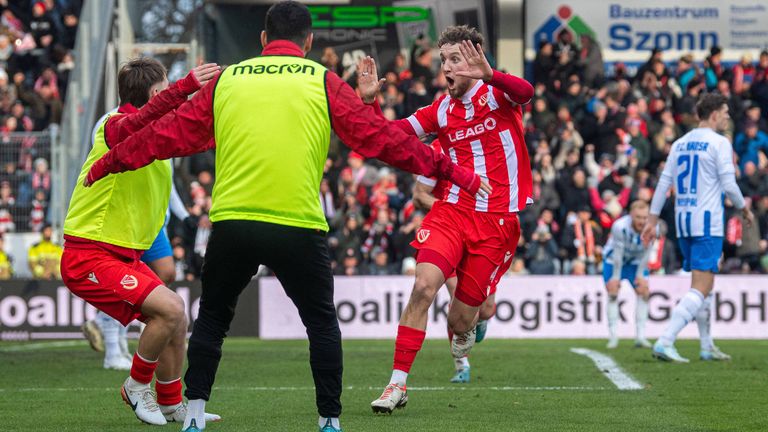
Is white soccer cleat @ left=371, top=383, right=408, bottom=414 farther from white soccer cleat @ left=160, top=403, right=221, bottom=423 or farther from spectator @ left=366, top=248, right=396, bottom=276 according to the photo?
spectator @ left=366, top=248, right=396, bottom=276

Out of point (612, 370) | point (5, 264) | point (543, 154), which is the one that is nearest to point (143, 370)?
point (612, 370)

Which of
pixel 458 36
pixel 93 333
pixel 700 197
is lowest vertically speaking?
pixel 93 333

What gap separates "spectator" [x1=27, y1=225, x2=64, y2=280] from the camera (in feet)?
67.5

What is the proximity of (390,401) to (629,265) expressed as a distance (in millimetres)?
9777

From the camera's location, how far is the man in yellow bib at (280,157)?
6.39 metres

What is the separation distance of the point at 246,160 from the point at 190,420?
1354 millimetres

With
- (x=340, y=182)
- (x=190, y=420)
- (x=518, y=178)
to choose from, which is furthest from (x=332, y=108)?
(x=340, y=182)

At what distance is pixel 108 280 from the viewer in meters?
7.67

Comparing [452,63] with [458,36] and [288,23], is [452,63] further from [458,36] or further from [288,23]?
[288,23]

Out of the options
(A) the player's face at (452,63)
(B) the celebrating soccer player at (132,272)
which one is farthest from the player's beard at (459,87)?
(B) the celebrating soccer player at (132,272)

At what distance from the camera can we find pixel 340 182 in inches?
900

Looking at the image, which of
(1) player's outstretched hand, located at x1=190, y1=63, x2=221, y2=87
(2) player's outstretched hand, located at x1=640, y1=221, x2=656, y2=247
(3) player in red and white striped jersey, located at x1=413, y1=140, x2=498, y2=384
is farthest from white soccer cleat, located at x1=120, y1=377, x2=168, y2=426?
(2) player's outstretched hand, located at x1=640, y1=221, x2=656, y2=247

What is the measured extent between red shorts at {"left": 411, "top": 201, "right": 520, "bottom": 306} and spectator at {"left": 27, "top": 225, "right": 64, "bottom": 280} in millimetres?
12433

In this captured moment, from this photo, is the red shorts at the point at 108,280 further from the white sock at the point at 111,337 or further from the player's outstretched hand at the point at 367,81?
the white sock at the point at 111,337
